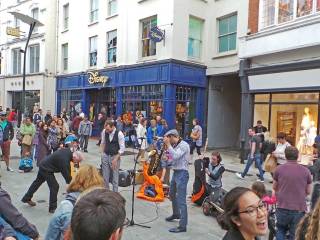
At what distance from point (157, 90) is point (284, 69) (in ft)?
20.9

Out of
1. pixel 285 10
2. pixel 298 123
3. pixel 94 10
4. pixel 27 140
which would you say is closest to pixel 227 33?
pixel 285 10

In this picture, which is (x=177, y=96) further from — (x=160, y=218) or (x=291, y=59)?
(x=160, y=218)

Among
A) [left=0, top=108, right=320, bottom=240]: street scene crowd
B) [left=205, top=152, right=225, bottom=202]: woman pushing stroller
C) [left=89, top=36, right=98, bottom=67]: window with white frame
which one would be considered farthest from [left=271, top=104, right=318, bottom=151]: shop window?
[left=89, top=36, right=98, bottom=67]: window with white frame

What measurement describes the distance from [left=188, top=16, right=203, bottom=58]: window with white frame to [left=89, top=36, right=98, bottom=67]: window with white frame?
21.9ft

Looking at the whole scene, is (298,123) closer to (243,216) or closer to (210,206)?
(210,206)

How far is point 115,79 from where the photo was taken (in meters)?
20.5

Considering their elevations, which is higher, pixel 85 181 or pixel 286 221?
pixel 85 181

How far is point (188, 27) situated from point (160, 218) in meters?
12.3

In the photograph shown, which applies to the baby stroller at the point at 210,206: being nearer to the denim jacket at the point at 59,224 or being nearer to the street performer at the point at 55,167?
the street performer at the point at 55,167

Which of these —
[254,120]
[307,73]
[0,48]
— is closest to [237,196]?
[307,73]

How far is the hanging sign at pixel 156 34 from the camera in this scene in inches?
673

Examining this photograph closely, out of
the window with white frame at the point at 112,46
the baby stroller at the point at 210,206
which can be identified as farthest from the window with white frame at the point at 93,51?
the baby stroller at the point at 210,206

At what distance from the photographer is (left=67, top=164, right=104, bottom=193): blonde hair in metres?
4.00

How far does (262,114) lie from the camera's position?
15.3 m
